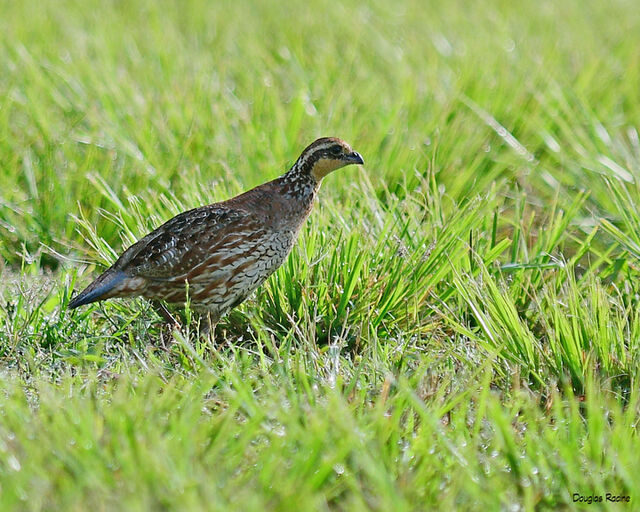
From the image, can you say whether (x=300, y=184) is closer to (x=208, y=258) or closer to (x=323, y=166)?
(x=323, y=166)

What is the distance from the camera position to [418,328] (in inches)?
164

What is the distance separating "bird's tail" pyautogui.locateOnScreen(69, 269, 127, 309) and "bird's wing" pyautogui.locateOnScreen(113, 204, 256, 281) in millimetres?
54

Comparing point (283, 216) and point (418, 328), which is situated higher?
point (283, 216)

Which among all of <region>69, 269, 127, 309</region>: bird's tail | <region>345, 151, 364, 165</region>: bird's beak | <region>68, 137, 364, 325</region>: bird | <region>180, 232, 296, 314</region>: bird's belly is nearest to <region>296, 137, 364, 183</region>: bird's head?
<region>345, 151, 364, 165</region>: bird's beak

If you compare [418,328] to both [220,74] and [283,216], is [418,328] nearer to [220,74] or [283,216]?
[283,216]

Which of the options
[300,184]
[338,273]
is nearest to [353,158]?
[300,184]

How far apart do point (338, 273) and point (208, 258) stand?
55 centimetres

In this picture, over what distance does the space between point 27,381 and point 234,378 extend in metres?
0.94

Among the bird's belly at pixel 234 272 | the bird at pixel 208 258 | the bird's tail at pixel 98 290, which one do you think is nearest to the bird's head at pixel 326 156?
the bird at pixel 208 258

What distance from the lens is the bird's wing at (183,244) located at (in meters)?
4.19

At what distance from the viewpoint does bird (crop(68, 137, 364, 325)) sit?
4.17 metres

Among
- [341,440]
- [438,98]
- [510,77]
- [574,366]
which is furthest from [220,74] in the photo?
[341,440]

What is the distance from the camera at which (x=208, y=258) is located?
166 inches

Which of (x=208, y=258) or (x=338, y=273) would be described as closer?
(x=208, y=258)
